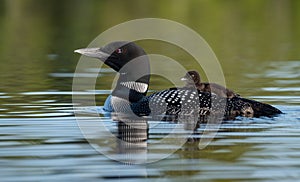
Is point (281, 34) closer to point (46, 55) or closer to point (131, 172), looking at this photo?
point (46, 55)

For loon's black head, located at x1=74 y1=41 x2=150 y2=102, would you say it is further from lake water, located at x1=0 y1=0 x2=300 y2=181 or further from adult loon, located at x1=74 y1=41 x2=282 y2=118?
lake water, located at x1=0 y1=0 x2=300 y2=181

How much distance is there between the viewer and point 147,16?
25344 millimetres

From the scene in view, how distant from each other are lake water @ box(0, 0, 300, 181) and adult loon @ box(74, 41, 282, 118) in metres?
0.26

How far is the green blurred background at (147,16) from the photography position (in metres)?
12.5

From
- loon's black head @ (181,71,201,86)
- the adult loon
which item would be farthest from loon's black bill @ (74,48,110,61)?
loon's black head @ (181,71,201,86)

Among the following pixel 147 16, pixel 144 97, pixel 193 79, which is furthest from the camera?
pixel 147 16

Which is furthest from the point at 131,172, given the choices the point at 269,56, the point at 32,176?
the point at 269,56

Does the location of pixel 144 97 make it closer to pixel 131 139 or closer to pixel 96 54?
pixel 96 54

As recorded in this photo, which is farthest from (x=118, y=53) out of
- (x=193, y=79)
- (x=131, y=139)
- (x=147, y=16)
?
(x=147, y=16)

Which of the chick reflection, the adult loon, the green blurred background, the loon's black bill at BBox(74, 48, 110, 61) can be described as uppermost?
→ the green blurred background

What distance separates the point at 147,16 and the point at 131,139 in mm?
18341

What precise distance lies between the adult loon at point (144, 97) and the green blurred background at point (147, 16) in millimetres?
1715

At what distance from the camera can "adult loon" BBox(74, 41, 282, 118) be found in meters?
8.25

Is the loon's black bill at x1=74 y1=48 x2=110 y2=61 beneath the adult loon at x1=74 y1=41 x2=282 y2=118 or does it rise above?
above
